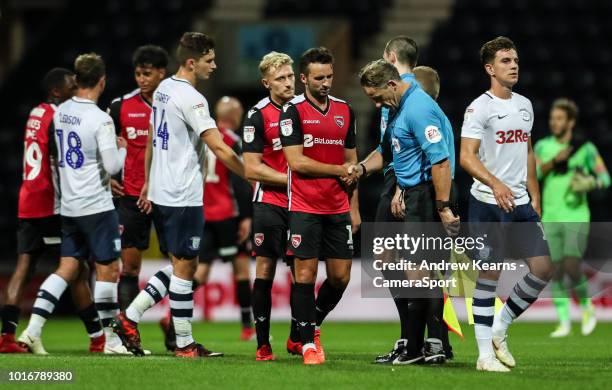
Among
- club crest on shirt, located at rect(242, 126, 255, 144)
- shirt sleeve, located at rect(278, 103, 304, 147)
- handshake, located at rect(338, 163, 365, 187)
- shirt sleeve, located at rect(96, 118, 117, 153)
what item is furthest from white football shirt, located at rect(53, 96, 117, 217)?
handshake, located at rect(338, 163, 365, 187)

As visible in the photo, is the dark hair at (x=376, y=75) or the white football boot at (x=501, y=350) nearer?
the dark hair at (x=376, y=75)

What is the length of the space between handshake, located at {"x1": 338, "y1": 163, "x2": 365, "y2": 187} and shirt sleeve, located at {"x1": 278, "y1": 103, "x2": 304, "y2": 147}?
1.13 feet

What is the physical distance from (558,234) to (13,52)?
607 inches

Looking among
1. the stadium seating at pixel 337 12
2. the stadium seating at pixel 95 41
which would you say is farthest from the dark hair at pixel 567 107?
→ the stadium seating at pixel 337 12

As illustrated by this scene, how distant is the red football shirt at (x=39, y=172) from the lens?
9.48 m

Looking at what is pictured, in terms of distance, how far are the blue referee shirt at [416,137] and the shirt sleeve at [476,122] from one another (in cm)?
17

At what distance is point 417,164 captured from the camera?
7.86 metres

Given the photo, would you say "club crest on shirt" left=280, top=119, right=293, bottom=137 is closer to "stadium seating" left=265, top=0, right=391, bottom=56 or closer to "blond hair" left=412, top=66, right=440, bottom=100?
"blond hair" left=412, top=66, right=440, bottom=100

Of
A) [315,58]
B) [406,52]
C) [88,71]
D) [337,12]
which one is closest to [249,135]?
[315,58]

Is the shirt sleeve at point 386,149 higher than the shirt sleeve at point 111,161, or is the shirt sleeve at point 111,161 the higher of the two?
the shirt sleeve at point 386,149

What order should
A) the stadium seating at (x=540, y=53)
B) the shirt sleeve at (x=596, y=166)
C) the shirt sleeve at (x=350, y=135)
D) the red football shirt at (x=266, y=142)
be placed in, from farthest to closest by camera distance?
the stadium seating at (x=540, y=53)
the shirt sleeve at (x=596, y=166)
the red football shirt at (x=266, y=142)
the shirt sleeve at (x=350, y=135)

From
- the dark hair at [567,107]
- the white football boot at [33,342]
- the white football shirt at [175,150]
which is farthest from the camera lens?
the dark hair at [567,107]

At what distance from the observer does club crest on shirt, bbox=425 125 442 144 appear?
24.7ft

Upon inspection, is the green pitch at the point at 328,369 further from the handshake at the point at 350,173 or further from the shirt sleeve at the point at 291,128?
the shirt sleeve at the point at 291,128
